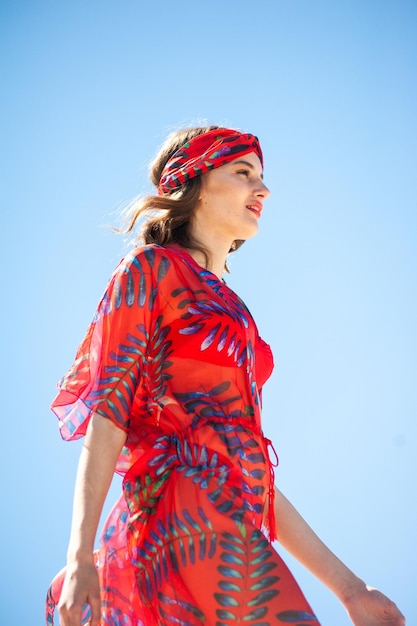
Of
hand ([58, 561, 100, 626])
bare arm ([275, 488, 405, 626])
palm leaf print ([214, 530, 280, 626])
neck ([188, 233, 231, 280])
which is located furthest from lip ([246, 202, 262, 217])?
hand ([58, 561, 100, 626])

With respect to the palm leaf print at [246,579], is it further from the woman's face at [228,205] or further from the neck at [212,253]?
the woman's face at [228,205]

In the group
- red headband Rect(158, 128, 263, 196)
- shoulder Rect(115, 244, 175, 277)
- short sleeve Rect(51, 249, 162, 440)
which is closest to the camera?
short sleeve Rect(51, 249, 162, 440)

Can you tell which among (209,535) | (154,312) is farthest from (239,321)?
(209,535)

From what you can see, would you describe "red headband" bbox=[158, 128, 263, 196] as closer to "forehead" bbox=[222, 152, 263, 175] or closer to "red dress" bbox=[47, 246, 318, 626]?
"forehead" bbox=[222, 152, 263, 175]

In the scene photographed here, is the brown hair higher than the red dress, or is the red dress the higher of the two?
the brown hair

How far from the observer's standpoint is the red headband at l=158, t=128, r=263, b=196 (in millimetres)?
2422

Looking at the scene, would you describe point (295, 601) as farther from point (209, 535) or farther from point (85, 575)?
point (85, 575)

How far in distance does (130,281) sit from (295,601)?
0.77 metres

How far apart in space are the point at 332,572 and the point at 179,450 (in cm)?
52

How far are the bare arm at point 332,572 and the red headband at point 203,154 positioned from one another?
882 mm

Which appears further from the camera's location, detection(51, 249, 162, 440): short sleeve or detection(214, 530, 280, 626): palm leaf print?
detection(51, 249, 162, 440): short sleeve

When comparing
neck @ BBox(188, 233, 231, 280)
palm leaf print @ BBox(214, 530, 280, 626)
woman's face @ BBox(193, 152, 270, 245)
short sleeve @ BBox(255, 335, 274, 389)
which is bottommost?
palm leaf print @ BBox(214, 530, 280, 626)

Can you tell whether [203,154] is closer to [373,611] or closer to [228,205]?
[228,205]

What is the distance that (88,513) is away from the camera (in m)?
1.69
